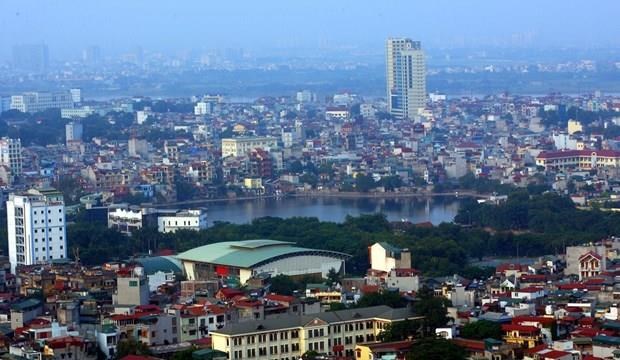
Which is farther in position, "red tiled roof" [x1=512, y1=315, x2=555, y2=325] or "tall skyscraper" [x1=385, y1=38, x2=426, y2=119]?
"tall skyscraper" [x1=385, y1=38, x2=426, y2=119]

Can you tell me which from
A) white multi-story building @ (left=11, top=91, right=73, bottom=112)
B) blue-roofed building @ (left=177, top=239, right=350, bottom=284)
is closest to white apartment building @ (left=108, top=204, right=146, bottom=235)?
blue-roofed building @ (left=177, top=239, right=350, bottom=284)

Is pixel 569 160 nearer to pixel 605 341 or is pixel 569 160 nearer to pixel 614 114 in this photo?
pixel 614 114

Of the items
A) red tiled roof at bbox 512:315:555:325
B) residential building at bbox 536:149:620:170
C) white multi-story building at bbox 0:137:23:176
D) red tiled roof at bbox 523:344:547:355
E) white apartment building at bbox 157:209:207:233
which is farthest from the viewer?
white multi-story building at bbox 0:137:23:176

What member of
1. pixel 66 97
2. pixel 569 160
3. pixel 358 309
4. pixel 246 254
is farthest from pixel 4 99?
pixel 358 309

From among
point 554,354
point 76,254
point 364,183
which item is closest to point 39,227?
point 76,254

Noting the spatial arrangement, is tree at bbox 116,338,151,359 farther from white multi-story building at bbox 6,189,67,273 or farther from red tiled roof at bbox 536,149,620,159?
red tiled roof at bbox 536,149,620,159

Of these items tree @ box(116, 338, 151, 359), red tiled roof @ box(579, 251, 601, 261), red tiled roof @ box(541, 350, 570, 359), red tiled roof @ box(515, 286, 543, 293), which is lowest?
tree @ box(116, 338, 151, 359)

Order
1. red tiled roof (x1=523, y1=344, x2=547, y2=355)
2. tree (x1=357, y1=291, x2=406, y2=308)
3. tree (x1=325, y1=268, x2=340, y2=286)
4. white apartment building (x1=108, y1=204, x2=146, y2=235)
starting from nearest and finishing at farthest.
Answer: red tiled roof (x1=523, y1=344, x2=547, y2=355), tree (x1=357, y1=291, x2=406, y2=308), tree (x1=325, y1=268, x2=340, y2=286), white apartment building (x1=108, y1=204, x2=146, y2=235)
